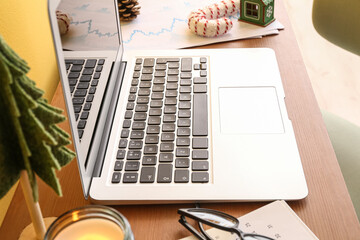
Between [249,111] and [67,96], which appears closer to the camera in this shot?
[67,96]

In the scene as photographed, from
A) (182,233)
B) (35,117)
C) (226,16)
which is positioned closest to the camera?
(35,117)

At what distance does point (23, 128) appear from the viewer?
42 cm

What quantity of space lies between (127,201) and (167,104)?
0.24m

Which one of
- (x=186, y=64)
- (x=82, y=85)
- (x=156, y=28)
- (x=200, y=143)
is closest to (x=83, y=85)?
(x=82, y=85)

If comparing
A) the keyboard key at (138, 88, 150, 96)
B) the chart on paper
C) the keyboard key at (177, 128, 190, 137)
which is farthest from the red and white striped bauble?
the keyboard key at (177, 128, 190, 137)

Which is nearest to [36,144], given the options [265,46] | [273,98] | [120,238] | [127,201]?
[120,238]

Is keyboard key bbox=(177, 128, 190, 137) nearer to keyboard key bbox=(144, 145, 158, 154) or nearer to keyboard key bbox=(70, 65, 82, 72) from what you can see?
keyboard key bbox=(144, 145, 158, 154)

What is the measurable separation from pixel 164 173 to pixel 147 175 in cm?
3

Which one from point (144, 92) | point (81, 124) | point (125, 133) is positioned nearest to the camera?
point (81, 124)

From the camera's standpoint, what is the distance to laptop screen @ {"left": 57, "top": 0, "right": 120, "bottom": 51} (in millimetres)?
597

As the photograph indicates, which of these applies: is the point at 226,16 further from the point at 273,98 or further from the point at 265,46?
the point at 273,98

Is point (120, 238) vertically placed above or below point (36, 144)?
below

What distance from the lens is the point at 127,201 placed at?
65 cm

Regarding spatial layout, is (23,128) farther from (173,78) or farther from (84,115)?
(173,78)
